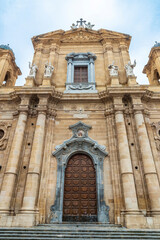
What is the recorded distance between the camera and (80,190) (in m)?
9.79

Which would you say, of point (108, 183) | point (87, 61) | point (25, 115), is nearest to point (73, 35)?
point (87, 61)

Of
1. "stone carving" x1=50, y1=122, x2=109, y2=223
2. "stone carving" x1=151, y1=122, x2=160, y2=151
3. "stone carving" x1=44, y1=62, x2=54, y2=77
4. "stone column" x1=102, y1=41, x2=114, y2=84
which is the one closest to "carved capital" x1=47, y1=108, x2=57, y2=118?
"stone carving" x1=50, y1=122, x2=109, y2=223

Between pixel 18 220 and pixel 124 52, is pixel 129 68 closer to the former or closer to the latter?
pixel 124 52

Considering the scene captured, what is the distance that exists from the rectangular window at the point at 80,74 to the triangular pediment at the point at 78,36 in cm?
343

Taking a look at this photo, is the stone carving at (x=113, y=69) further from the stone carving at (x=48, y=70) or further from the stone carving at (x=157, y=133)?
the stone carving at (x=157, y=133)

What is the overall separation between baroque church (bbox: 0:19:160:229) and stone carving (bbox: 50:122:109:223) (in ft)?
0.15

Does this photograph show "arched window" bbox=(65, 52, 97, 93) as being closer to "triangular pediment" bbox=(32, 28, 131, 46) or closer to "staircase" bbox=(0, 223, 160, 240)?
"triangular pediment" bbox=(32, 28, 131, 46)

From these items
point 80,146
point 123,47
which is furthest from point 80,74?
point 80,146

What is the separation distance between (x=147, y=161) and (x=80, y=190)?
4.03 metres

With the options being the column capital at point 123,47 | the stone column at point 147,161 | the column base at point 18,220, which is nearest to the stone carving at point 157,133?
the stone column at point 147,161

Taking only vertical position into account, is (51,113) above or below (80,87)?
below

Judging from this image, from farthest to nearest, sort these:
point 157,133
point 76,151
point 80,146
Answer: point 157,133 < point 80,146 < point 76,151

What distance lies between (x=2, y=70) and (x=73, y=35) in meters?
7.63

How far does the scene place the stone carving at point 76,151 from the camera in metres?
9.11
